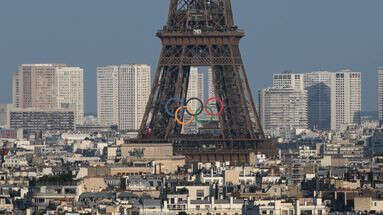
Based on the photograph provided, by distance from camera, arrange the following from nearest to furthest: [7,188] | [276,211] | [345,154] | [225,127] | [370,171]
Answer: [276,211] < [7,188] < [370,171] < [225,127] < [345,154]

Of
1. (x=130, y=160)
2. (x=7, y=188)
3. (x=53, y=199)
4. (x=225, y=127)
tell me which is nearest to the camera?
(x=53, y=199)

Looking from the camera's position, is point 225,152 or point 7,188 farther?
point 225,152

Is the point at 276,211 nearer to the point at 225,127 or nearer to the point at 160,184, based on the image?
the point at 160,184

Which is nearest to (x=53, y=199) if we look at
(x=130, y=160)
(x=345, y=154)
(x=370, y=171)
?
(x=370, y=171)

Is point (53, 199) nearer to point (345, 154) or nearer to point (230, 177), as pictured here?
point (230, 177)

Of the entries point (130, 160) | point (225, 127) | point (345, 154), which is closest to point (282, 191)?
point (130, 160)

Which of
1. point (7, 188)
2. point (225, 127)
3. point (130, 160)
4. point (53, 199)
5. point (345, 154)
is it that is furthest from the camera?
point (345, 154)
